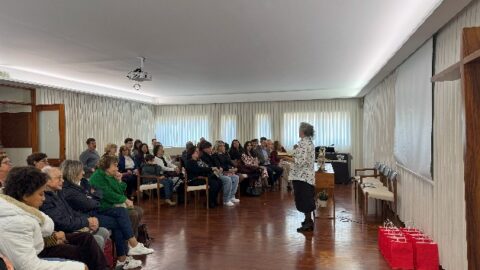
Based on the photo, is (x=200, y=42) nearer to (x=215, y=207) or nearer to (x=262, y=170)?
(x=215, y=207)

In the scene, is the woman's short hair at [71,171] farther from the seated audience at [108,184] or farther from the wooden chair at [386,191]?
the wooden chair at [386,191]

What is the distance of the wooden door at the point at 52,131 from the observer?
7305mm

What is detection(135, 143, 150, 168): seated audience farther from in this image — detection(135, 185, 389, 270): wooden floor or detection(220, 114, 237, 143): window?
detection(220, 114, 237, 143): window

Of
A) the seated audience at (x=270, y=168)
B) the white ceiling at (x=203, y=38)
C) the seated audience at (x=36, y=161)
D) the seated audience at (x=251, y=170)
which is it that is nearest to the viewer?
the white ceiling at (x=203, y=38)

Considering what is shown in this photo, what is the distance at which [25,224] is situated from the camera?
2.04 metres

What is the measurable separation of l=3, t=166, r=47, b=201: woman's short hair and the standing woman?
3.19 metres

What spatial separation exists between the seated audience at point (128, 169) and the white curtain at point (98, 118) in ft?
5.43

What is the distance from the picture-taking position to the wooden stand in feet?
4.31

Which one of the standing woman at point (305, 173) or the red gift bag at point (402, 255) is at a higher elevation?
the standing woman at point (305, 173)

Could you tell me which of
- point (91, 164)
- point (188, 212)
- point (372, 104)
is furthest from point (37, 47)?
point (372, 104)

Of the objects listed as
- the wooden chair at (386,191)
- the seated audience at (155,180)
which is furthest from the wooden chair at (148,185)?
the wooden chair at (386,191)

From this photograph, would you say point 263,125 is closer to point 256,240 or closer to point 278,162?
point 278,162

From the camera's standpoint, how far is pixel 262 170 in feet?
26.2

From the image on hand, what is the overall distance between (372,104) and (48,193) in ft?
23.4
